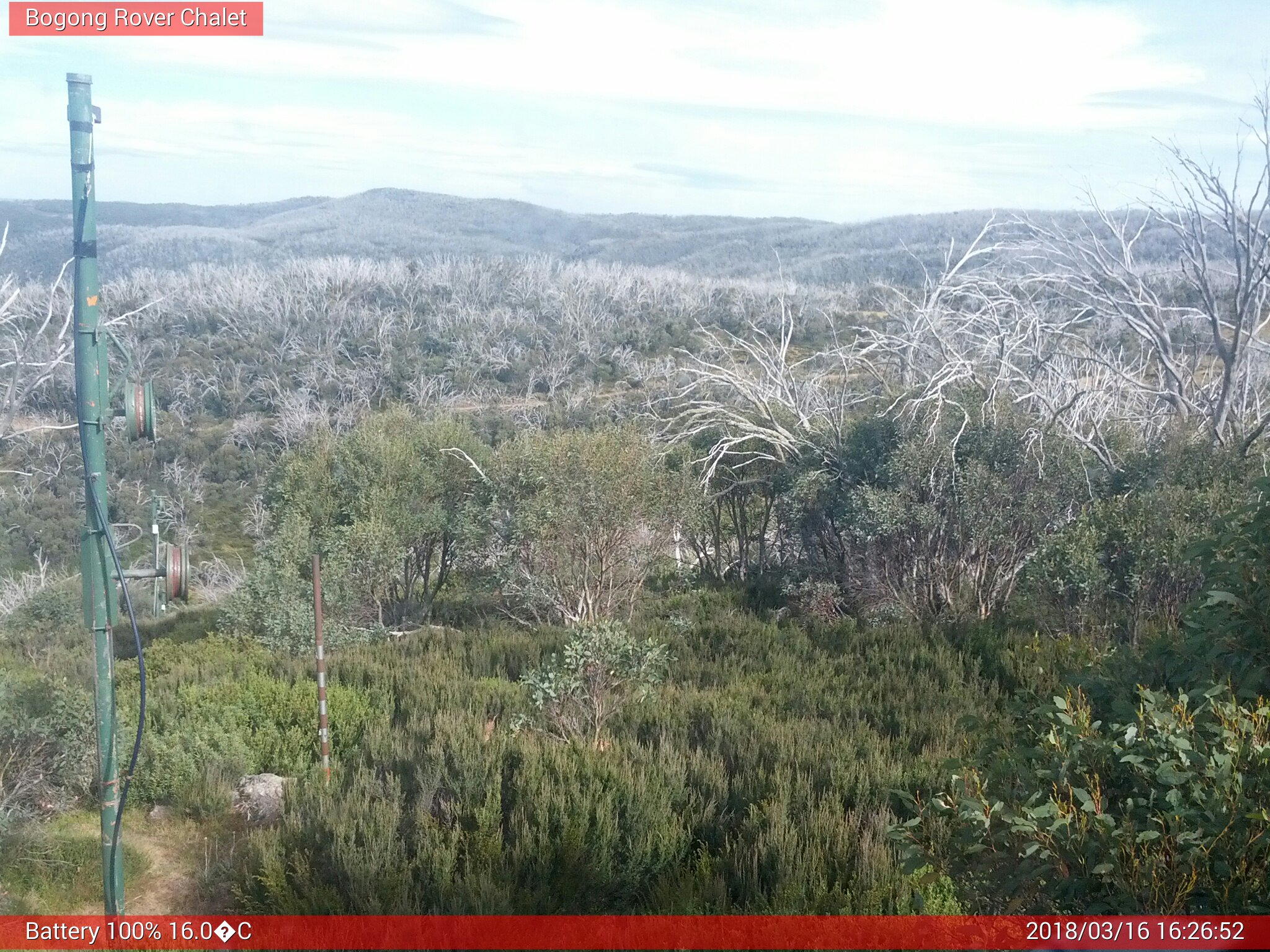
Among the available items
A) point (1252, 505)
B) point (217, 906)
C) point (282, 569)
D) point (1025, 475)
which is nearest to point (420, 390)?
A: point (282, 569)

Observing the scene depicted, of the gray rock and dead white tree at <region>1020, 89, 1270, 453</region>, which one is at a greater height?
dead white tree at <region>1020, 89, 1270, 453</region>

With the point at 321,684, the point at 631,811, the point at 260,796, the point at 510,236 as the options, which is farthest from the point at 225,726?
the point at 510,236

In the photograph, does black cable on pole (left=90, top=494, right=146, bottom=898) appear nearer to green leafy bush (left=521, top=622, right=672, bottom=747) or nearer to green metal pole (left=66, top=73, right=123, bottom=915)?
green metal pole (left=66, top=73, right=123, bottom=915)

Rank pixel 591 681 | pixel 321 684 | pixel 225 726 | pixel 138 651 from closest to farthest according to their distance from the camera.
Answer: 1. pixel 138 651
2. pixel 321 684
3. pixel 591 681
4. pixel 225 726

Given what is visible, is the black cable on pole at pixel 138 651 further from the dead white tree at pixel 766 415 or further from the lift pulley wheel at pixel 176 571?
the dead white tree at pixel 766 415

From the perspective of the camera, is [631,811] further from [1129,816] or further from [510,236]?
[510,236]

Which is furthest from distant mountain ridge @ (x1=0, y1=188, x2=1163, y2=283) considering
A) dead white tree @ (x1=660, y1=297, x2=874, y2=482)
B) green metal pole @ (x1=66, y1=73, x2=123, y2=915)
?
green metal pole @ (x1=66, y1=73, x2=123, y2=915)

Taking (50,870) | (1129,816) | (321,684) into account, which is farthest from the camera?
(321,684)
